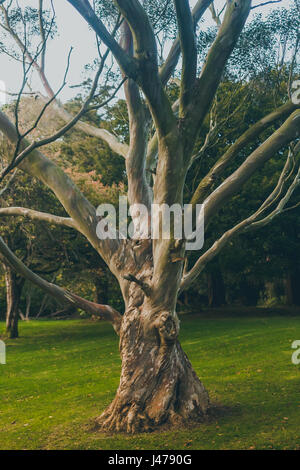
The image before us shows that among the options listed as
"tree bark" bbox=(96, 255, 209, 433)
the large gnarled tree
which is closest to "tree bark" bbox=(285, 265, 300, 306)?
the large gnarled tree

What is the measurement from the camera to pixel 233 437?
23.7ft

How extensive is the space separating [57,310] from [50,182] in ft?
109

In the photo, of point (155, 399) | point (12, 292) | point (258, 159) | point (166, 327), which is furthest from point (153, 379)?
point (12, 292)

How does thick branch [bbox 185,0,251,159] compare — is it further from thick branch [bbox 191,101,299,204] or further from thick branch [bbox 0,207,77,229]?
thick branch [bbox 0,207,77,229]

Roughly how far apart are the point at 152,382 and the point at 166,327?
0.88 metres

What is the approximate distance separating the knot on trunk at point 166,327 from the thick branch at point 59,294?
3.02 ft

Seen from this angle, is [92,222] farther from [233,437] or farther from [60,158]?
[60,158]

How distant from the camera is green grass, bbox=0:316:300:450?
737cm

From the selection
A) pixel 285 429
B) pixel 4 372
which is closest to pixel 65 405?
pixel 285 429

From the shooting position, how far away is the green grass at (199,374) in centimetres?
737

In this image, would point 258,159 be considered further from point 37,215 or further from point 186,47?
point 37,215

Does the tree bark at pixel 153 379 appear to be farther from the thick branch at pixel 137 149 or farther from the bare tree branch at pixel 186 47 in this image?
the bare tree branch at pixel 186 47

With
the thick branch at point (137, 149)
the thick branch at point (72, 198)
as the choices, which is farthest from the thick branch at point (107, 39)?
the thick branch at point (72, 198)

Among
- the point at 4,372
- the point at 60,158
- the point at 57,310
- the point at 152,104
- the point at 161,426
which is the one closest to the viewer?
the point at 152,104
